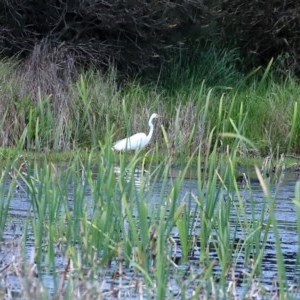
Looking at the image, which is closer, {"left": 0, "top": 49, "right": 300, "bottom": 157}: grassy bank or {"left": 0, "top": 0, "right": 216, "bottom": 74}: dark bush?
{"left": 0, "top": 49, "right": 300, "bottom": 157}: grassy bank

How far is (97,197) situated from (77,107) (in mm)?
8999

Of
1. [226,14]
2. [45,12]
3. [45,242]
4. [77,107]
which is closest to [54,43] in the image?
[45,12]

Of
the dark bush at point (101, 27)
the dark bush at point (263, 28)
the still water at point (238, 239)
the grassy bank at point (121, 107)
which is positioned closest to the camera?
the still water at point (238, 239)

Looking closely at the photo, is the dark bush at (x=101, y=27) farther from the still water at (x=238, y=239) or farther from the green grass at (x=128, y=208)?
the still water at (x=238, y=239)

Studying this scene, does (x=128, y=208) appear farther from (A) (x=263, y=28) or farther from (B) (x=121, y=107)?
(A) (x=263, y=28)

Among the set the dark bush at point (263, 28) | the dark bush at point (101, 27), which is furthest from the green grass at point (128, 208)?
the dark bush at point (263, 28)

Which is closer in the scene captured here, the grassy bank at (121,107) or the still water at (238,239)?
the still water at (238,239)

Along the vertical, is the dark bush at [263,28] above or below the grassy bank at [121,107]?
above

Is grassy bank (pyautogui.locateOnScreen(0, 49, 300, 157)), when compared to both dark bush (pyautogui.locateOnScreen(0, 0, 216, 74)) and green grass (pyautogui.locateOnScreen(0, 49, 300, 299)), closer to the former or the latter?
green grass (pyautogui.locateOnScreen(0, 49, 300, 299))

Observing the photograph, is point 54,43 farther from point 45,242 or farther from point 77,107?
point 45,242

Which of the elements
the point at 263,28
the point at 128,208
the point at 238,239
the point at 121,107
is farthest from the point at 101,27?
the point at 128,208

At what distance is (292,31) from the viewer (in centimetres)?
2369

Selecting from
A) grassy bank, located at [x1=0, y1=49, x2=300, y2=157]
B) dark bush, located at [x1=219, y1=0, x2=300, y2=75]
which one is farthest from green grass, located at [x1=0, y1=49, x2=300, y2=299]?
dark bush, located at [x1=219, y1=0, x2=300, y2=75]

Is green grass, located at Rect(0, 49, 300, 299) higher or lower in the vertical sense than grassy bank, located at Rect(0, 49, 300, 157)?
lower
